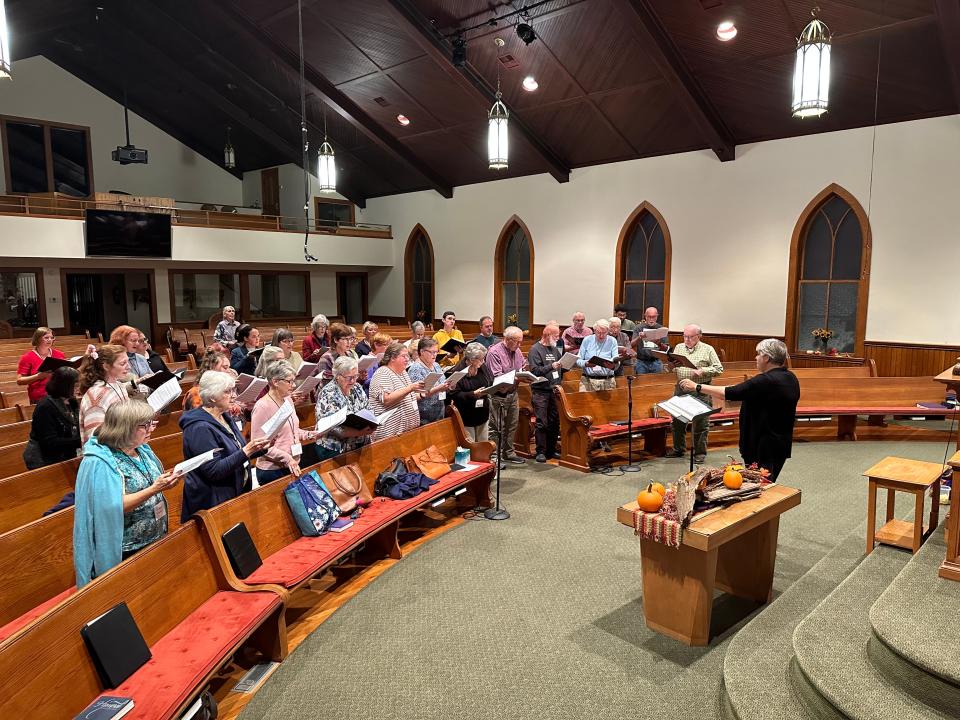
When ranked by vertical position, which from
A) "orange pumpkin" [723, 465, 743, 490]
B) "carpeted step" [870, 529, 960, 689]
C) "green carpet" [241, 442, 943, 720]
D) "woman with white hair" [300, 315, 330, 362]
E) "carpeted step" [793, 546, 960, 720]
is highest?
"woman with white hair" [300, 315, 330, 362]

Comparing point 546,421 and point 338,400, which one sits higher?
point 338,400

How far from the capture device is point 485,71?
10391 millimetres

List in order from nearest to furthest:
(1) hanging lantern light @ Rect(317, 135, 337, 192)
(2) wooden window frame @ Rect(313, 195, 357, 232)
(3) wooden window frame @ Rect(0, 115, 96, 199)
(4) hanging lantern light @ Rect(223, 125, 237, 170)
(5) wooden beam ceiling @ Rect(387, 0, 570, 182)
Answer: (1) hanging lantern light @ Rect(317, 135, 337, 192)
(5) wooden beam ceiling @ Rect(387, 0, 570, 182)
(3) wooden window frame @ Rect(0, 115, 96, 199)
(4) hanging lantern light @ Rect(223, 125, 237, 170)
(2) wooden window frame @ Rect(313, 195, 357, 232)

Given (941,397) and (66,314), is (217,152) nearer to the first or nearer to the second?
(66,314)

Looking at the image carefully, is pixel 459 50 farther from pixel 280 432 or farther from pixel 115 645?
pixel 115 645

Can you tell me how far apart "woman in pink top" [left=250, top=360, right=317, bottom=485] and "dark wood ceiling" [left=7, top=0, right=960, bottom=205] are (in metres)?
6.71

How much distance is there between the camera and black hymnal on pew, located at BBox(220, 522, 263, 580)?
11.2ft

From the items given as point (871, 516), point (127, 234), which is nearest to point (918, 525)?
point (871, 516)

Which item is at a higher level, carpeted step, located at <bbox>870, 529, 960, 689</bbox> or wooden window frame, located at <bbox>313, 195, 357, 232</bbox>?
wooden window frame, located at <bbox>313, 195, 357, 232</bbox>

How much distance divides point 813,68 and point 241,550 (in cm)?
499

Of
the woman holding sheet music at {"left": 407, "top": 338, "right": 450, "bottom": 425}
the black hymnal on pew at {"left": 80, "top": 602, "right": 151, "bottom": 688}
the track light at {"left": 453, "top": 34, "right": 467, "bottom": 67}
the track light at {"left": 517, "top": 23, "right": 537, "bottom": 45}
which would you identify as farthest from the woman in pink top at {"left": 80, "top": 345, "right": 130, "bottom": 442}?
the track light at {"left": 453, "top": 34, "right": 467, "bottom": 67}

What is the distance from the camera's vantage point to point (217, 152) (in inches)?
643

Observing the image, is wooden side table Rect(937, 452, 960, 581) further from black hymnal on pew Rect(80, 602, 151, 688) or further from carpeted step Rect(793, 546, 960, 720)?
black hymnal on pew Rect(80, 602, 151, 688)

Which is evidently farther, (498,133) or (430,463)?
(498,133)
